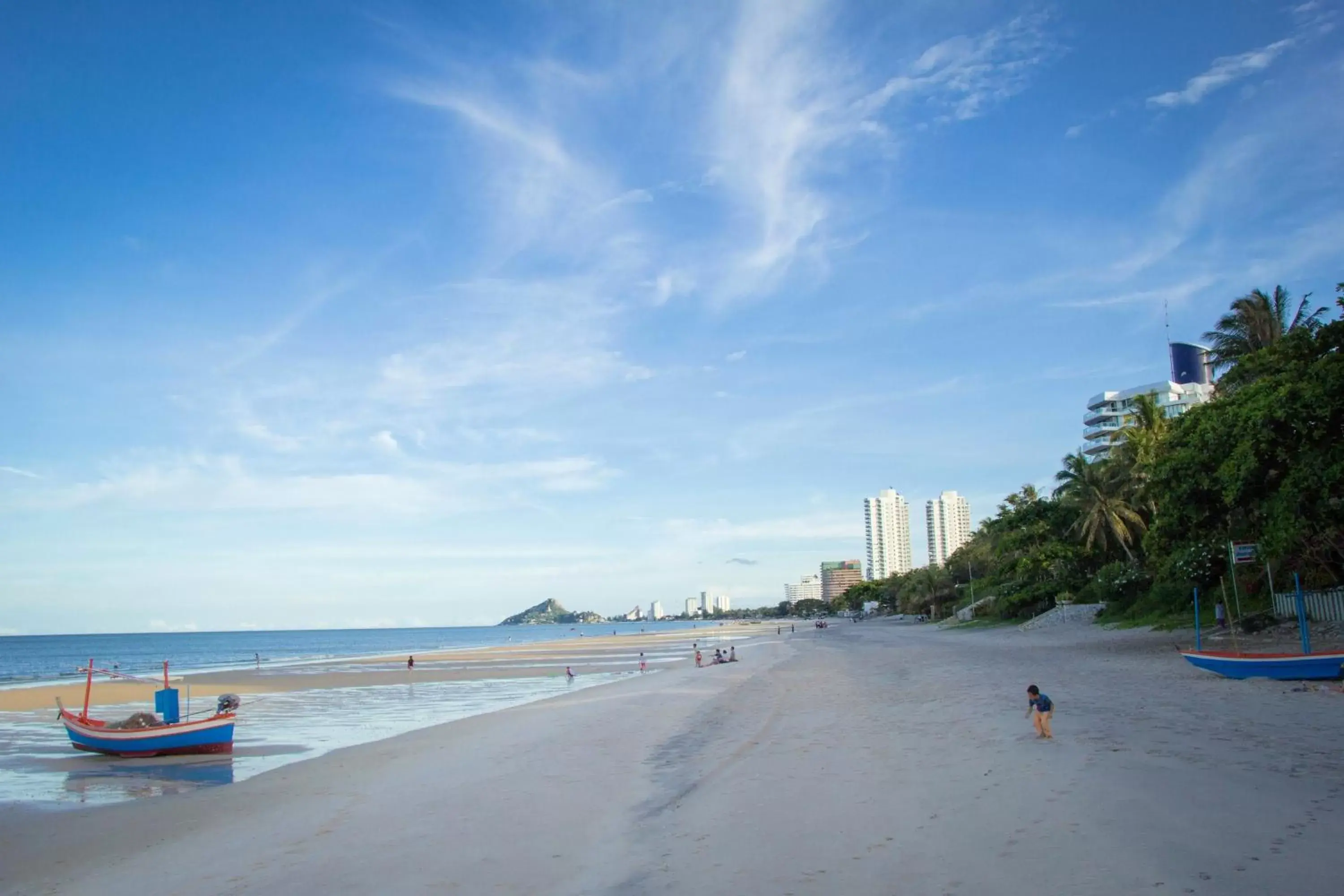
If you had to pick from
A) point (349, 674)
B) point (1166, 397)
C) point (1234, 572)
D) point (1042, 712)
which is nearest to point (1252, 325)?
point (1234, 572)

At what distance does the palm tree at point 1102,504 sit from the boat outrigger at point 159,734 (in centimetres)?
4645

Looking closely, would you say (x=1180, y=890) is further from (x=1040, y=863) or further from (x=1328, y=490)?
(x=1328, y=490)

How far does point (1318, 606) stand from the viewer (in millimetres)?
26047

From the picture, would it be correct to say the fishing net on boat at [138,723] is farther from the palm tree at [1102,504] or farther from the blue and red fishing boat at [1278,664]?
the palm tree at [1102,504]

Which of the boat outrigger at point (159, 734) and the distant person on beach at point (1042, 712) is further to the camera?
the boat outrigger at point (159, 734)

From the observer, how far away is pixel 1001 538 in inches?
2608

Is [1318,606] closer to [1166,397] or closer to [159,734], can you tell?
[159,734]

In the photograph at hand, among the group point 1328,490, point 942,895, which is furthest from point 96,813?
point 1328,490

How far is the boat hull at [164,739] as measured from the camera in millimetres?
18156

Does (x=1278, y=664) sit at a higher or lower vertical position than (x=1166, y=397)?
lower

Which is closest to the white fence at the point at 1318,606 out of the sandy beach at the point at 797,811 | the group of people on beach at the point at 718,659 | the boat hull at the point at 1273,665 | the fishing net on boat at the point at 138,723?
the boat hull at the point at 1273,665

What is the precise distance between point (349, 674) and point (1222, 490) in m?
44.9

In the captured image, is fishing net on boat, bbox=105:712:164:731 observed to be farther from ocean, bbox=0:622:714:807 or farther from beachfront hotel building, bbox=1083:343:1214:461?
beachfront hotel building, bbox=1083:343:1214:461

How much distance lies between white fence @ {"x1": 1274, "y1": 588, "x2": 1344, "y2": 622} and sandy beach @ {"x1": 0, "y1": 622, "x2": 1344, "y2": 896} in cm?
1095
